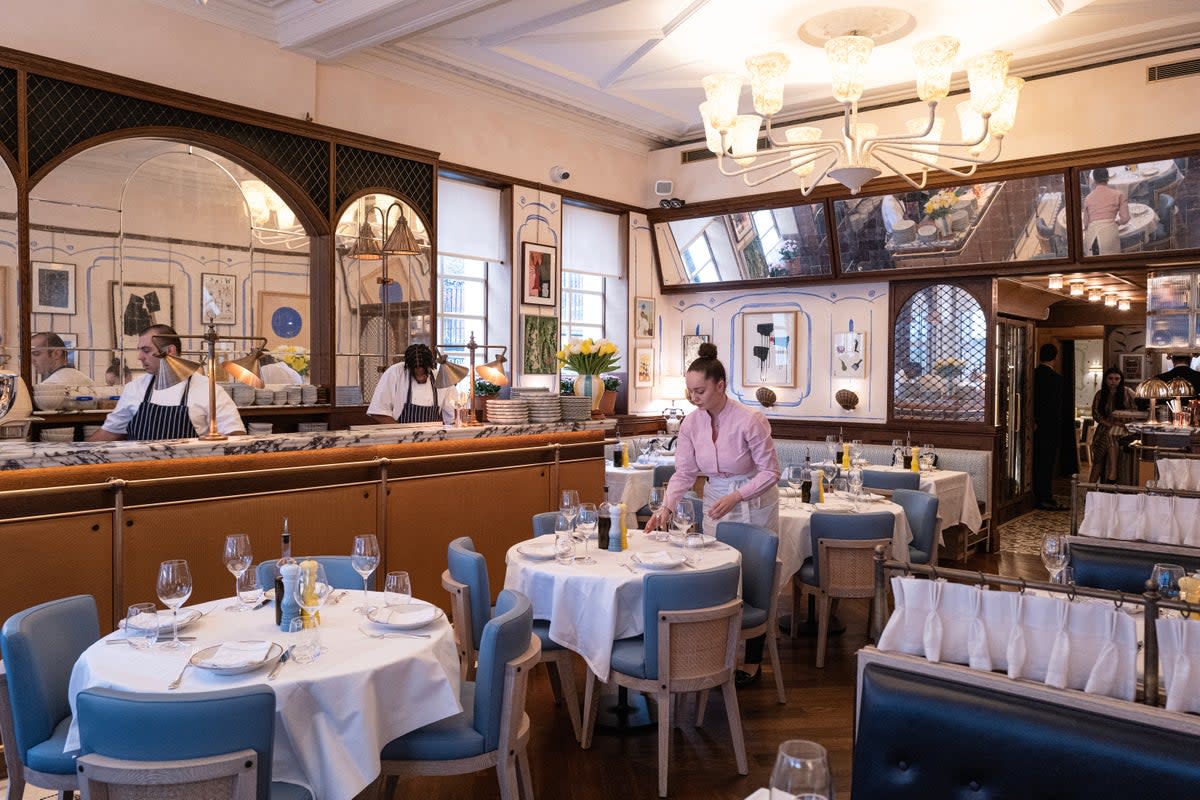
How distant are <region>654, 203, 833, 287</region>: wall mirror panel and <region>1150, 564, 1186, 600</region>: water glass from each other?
21.6 feet

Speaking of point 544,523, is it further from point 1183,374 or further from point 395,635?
point 1183,374

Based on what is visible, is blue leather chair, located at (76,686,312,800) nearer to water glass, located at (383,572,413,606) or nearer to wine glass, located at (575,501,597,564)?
water glass, located at (383,572,413,606)

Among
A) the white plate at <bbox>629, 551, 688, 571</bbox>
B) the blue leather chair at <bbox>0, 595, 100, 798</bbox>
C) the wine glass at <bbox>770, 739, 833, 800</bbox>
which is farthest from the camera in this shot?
the white plate at <bbox>629, 551, 688, 571</bbox>

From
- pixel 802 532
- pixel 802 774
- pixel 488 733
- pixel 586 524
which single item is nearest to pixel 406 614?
pixel 488 733

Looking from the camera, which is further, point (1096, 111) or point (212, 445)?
point (1096, 111)

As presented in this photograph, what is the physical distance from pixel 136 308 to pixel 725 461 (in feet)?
14.1

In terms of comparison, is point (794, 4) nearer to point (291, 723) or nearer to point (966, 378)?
point (966, 378)

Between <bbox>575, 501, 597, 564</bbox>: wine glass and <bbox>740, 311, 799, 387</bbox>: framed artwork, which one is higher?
<bbox>740, 311, 799, 387</bbox>: framed artwork

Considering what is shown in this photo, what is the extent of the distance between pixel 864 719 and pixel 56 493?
332cm

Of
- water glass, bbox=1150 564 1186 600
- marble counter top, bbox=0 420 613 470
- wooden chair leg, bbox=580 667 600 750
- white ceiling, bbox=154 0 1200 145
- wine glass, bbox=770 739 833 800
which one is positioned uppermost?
white ceiling, bbox=154 0 1200 145

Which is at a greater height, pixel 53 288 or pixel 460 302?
pixel 460 302

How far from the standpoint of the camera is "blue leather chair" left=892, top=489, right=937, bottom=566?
5.76 meters

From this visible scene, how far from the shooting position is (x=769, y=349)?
10086 millimetres

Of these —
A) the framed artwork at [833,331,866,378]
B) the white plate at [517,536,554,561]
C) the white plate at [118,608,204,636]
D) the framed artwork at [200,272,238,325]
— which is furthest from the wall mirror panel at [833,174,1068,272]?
the white plate at [118,608,204,636]
